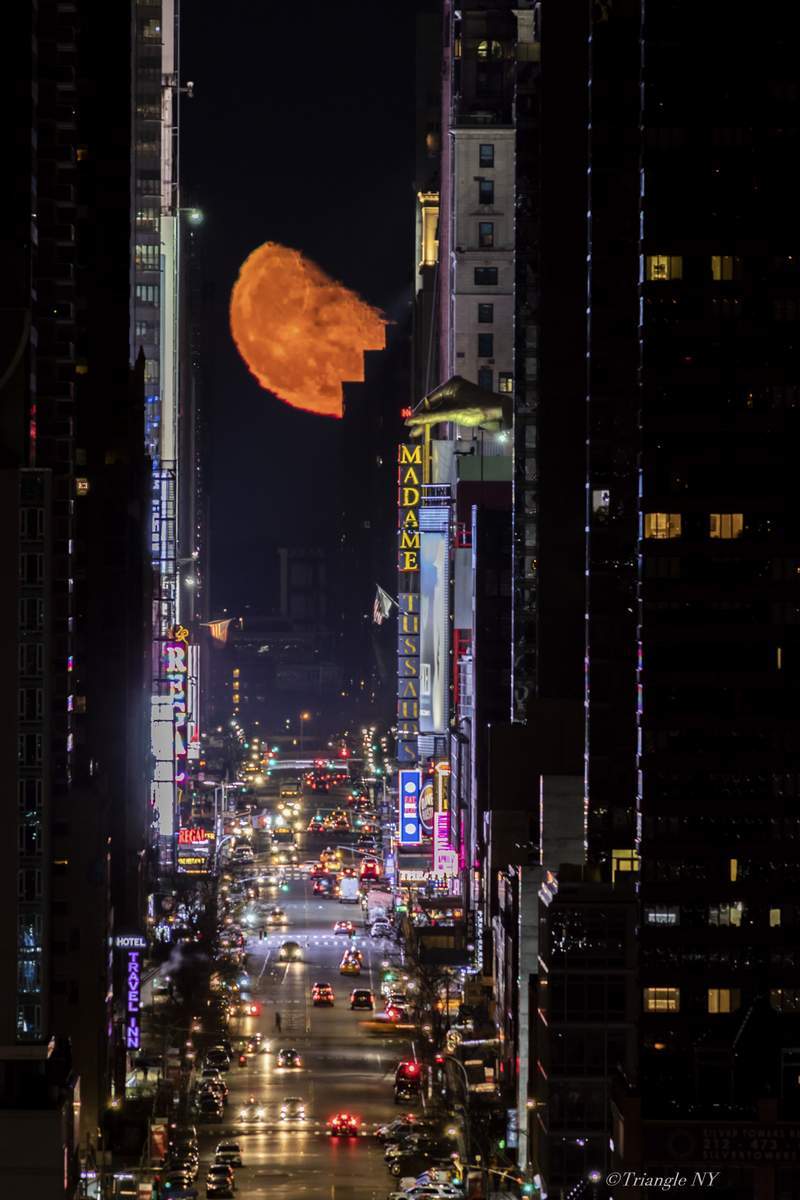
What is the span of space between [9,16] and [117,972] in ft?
129

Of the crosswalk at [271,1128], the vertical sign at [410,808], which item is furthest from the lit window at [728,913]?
the vertical sign at [410,808]

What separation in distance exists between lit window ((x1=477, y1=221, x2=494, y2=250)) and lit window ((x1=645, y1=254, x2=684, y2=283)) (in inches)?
3212

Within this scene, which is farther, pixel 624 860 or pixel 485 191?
pixel 485 191

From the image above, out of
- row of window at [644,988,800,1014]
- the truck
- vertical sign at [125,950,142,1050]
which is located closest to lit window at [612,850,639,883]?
row of window at [644,988,800,1014]

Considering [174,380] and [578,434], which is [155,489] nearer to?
[174,380]

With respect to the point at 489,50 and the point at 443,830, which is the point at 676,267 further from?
the point at 489,50

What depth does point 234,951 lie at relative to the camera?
409ft

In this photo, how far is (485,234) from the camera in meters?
156

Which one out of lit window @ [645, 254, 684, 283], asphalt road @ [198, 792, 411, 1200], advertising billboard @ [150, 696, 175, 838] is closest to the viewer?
lit window @ [645, 254, 684, 283]

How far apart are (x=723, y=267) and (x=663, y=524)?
7366mm

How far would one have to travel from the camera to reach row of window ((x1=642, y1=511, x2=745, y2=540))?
2948 inches

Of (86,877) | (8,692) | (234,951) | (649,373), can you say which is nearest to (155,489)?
(234,951)

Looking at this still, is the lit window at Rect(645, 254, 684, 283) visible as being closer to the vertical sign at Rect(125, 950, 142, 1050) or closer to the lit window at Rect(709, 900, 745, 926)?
the lit window at Rect(709, 900, 745, 926)

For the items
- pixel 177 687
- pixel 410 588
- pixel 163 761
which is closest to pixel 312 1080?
pixel 163 761
